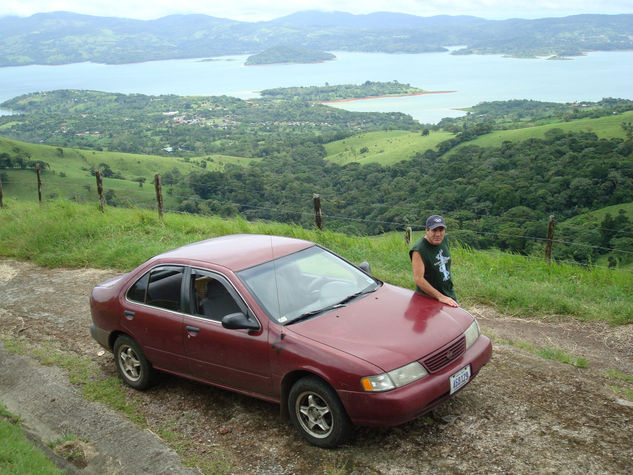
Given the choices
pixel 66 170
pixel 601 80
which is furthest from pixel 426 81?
pixel 66 170

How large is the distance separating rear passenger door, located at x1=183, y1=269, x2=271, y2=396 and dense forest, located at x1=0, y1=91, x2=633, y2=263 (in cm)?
534

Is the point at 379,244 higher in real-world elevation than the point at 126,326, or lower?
lower

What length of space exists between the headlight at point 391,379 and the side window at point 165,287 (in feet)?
6.67

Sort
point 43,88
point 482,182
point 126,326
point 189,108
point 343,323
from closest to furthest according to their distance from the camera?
point 343,323 < point 126,326 < point 482,182 < point 189,108 < point 43,88

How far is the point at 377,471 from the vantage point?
151 inches

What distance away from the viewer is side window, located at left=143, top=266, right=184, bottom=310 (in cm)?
510

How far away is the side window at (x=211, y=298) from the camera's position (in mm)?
4727

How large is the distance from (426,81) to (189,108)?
7591 cm

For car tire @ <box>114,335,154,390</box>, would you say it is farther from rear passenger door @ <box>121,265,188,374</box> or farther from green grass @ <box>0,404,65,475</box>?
green grass @ <box>0,404,65,475</box>

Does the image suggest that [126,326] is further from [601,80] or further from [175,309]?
[601,80]

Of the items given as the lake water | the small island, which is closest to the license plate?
the lake water

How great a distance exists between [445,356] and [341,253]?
592cm

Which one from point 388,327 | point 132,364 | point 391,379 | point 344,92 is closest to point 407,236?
point 132,364

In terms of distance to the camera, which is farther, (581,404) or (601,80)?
(601,80)
